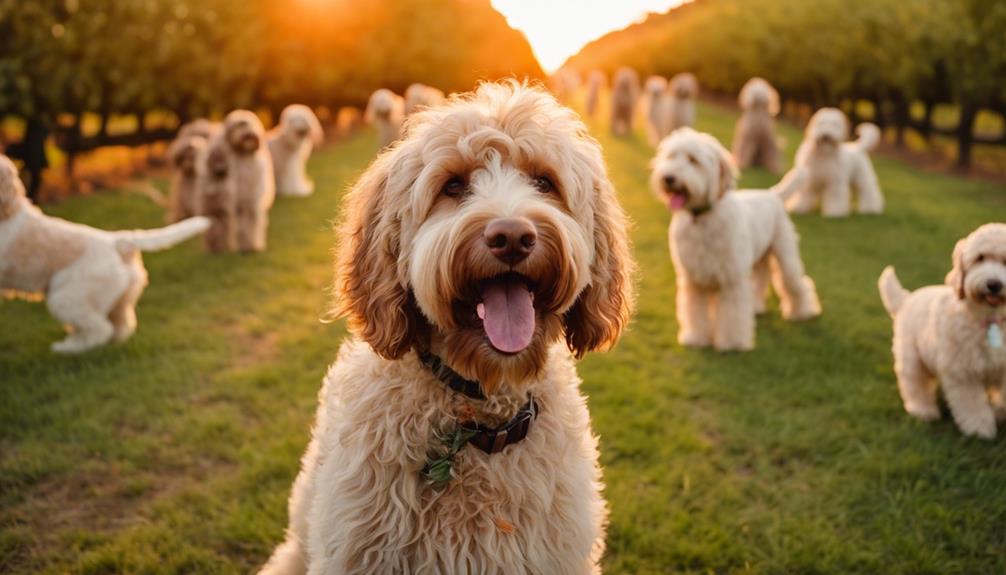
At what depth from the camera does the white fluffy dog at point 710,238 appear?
Answer: 234 inches

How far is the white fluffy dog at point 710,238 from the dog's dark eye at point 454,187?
3.85 metres

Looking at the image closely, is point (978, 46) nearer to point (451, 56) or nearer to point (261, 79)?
point (261, 79)

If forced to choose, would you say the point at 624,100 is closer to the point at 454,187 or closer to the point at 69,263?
the point at 69,263

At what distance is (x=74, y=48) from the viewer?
1112 cm

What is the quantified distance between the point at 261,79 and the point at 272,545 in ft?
59.3

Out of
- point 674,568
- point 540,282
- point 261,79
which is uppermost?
point 261,79

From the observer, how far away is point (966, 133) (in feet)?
50.2

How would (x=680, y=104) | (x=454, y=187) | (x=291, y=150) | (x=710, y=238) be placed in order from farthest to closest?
(x=680, y=104) < (x=291, y=150) < (x=710, y=238) < (x=454, y=187)

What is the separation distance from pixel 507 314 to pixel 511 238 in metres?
0.28

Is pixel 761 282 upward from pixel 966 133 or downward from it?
downward

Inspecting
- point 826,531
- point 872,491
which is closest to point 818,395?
point 872,491

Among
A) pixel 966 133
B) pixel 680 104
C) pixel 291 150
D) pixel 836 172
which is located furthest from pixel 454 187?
pixel 680 104

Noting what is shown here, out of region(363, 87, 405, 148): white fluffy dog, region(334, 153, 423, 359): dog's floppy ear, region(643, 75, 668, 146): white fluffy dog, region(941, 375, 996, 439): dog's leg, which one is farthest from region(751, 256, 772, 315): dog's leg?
region(643, 75, 668, 146): white fluffy dog

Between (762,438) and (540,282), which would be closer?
(540,282)
